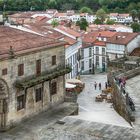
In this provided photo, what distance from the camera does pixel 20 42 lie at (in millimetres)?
35938

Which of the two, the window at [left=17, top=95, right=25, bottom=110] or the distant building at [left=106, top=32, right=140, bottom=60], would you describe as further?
the distant building at [left=106, top=32, right=140, bottom=60]

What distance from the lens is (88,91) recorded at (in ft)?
184

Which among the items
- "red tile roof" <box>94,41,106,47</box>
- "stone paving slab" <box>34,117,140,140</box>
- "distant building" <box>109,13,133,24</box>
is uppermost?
"stone paving slab" <box>34,117,140,140</box>

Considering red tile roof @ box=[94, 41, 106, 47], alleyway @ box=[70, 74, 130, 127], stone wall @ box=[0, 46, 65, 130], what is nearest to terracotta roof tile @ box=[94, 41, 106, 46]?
red tile roof @ box=[94, 41, 106, 47]

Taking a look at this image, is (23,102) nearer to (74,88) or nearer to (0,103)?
(0,103)

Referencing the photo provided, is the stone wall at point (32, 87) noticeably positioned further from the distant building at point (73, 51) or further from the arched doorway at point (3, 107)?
the distant building at point (73, 51)

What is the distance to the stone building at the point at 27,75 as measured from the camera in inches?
1276

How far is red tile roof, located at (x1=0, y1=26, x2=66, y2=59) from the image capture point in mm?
33469

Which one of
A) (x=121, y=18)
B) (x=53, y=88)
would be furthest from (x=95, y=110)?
(x=121, y=18)

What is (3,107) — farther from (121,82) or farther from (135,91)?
(135,91)

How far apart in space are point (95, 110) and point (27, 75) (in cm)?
1035

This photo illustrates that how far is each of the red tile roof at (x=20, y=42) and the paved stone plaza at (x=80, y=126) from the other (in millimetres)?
5478

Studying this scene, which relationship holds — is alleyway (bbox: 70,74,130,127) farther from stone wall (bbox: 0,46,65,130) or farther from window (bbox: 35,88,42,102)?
window (bbox: 35,88,42,102)

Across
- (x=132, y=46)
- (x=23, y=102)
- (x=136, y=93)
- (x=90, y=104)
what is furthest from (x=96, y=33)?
(x=23, y=102)
